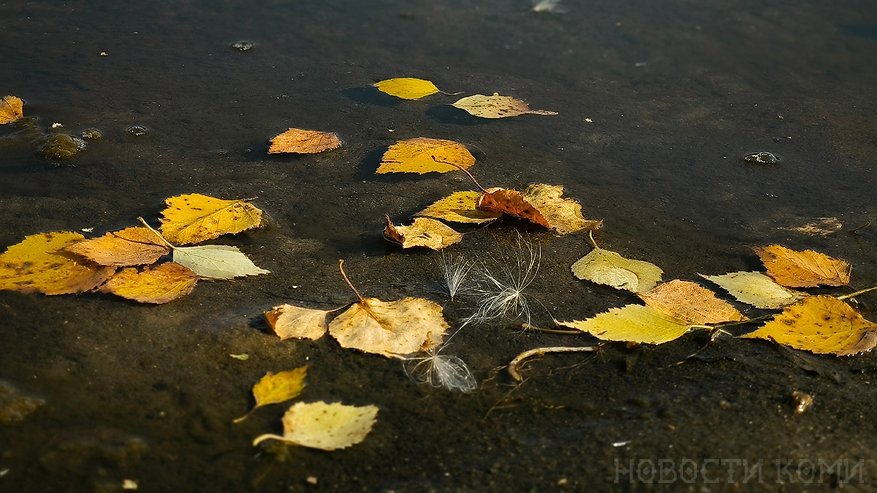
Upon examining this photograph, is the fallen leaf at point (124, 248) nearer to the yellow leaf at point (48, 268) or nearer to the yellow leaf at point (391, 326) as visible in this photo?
the yellow leaf at point (48, 268)

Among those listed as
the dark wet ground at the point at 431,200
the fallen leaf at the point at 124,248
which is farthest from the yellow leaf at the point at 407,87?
the fallen leaf at the point at 124,248

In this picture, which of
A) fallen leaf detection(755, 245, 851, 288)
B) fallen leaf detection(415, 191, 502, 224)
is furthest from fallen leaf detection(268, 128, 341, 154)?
fallen leaf detection(755, 245, 851, 288)

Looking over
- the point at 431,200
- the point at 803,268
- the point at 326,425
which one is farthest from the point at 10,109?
the point at 803,268

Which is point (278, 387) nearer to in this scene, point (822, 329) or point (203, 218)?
point (203, 218)

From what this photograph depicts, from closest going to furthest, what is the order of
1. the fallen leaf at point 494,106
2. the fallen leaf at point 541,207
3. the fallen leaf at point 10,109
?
the fallen leaf at point 541,207, the fallen leaf at point 10,109, the fallen leaf at point 494,106

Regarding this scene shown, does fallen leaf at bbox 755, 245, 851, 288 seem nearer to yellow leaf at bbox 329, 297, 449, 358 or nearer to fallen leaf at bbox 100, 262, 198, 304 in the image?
yellow leaf at bbox 329, 297, 449, 358

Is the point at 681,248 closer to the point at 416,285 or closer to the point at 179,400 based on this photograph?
the point at 416,285
